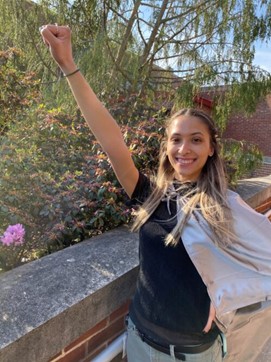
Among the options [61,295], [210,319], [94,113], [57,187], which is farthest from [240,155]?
[61,295]

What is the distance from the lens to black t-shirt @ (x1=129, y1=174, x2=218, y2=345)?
124 centimetres

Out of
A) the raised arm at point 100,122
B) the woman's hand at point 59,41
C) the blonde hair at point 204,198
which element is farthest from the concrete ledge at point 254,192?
the woman's hand at point 59,41

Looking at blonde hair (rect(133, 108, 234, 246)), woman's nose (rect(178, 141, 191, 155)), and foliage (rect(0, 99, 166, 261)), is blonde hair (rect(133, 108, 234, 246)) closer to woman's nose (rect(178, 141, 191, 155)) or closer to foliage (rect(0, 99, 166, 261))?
woman's nose (rect(178, 141, 191, 155))

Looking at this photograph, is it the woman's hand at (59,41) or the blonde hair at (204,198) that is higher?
the woman's hand at (59,41)

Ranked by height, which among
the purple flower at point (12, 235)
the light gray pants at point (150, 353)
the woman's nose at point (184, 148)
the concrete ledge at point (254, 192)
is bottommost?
the light gray pants at point (150, 353)

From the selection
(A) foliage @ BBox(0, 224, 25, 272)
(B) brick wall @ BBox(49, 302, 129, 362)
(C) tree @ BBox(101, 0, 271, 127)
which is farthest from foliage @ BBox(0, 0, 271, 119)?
(B) brick wall @ BBox(49, 302, 129, 362)

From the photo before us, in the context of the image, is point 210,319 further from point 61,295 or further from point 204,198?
point 61,295

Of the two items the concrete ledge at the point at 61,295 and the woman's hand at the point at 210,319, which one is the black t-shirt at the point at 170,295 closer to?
the woman's hand at the point at 210,319

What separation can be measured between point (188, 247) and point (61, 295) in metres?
0.47

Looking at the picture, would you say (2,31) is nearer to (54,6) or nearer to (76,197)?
(54,6)

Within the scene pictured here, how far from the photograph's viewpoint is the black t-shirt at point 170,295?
1240 mm

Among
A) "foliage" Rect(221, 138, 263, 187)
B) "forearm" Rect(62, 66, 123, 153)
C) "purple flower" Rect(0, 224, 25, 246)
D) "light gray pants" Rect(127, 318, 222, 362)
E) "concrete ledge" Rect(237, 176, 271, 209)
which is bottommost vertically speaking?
"light gray pants" Rect(127, 318, 222, 362)

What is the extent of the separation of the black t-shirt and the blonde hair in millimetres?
57

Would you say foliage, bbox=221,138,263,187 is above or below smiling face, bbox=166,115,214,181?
below
